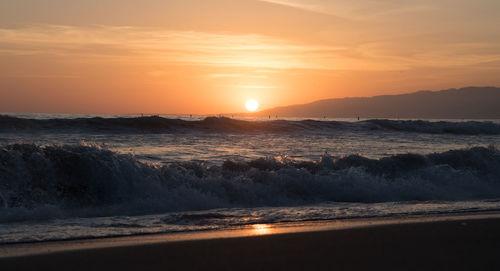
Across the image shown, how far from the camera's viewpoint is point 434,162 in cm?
1421

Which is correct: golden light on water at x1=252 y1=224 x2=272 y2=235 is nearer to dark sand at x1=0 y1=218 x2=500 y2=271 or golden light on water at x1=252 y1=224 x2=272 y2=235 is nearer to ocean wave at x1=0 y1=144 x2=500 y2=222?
dark sand at x1=0 y1=218 x2=500 y2=271

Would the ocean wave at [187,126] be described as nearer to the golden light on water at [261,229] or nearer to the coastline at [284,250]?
the golden light on water at [261,229]

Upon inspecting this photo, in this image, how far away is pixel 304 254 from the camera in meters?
5.15

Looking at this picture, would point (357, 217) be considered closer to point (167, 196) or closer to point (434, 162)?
point (167, 196)

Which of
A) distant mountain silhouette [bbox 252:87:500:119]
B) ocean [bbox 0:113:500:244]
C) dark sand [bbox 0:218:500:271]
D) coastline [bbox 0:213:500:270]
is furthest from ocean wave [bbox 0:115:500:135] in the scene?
distant mountain silhouette [bbox 252:87:500:119]

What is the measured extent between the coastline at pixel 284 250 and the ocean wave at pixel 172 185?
240cm

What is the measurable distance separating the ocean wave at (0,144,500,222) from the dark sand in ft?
9.22

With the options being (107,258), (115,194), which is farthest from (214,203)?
(107,258)

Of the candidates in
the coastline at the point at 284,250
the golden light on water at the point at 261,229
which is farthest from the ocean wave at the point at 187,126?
the coastline at the point at 284,250

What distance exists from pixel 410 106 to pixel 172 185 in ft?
409

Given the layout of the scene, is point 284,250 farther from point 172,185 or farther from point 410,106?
point 410,106

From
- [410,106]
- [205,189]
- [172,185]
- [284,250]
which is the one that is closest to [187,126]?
[172,185]

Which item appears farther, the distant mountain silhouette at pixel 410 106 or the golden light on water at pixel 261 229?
the distant mountain silhouette at pixel 410 106

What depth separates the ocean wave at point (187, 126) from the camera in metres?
21.6
